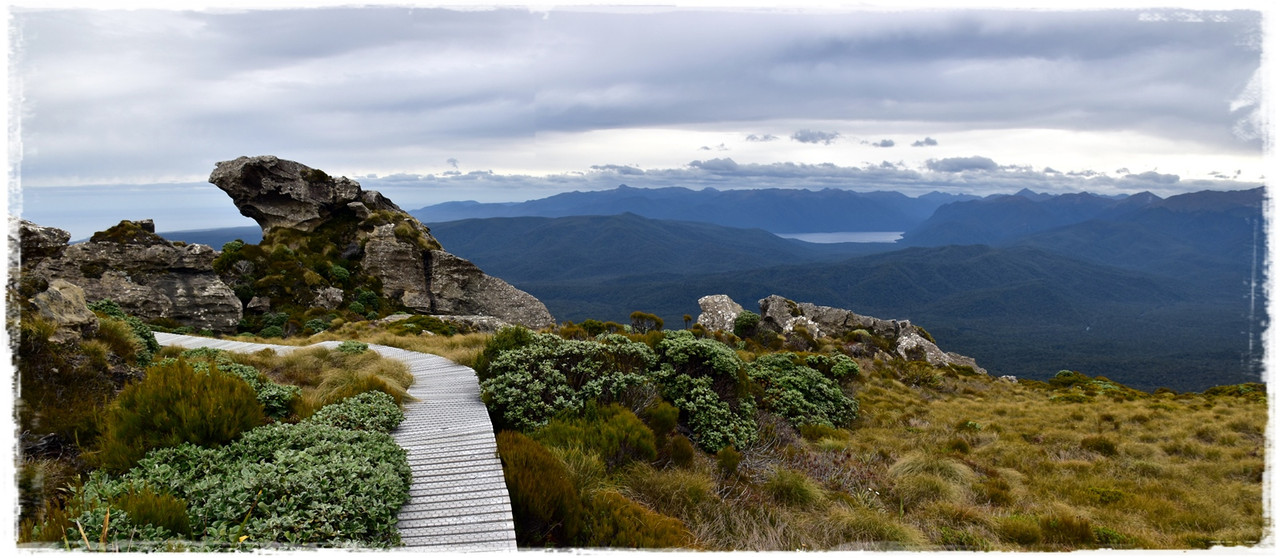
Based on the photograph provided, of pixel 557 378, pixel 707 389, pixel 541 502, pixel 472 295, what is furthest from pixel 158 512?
pixel 472 295

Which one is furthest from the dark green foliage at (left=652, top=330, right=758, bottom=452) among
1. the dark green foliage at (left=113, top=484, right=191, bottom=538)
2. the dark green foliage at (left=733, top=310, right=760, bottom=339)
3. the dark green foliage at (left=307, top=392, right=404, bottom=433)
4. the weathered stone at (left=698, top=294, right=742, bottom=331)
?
the weathered stone at (left=698, top=294, right=742, bottom=331)

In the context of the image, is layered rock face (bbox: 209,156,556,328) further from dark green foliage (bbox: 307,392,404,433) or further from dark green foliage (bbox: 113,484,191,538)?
dark green foliage (bbox: 113,484,191,538)

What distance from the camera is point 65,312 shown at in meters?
8.50

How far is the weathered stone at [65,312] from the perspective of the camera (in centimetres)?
805

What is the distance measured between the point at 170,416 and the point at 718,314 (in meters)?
34.9

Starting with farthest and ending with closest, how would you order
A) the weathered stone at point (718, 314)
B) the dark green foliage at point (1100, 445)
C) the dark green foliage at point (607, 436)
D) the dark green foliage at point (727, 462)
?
the weathered stone at point (718, 314)
the dark green foliage at point (1100, 445)
the dark green foliage at point (727, 462)
the dark green foliage at point (607, 436)

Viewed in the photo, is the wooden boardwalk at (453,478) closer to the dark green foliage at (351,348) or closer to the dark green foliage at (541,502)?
the dark green foliage at (541,502)

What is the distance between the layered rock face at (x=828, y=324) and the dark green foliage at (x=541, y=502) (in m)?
31.0

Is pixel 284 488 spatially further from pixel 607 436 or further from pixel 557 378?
pixel 557 378

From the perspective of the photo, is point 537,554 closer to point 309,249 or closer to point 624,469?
point 624,469

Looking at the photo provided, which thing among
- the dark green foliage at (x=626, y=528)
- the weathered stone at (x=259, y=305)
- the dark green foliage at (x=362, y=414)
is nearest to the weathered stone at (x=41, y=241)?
the weathered stone at (x=259, y=305)

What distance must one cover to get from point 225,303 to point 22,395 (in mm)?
26449

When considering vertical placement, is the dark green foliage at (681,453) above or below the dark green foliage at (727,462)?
above

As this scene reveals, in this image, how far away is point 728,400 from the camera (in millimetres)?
12203
